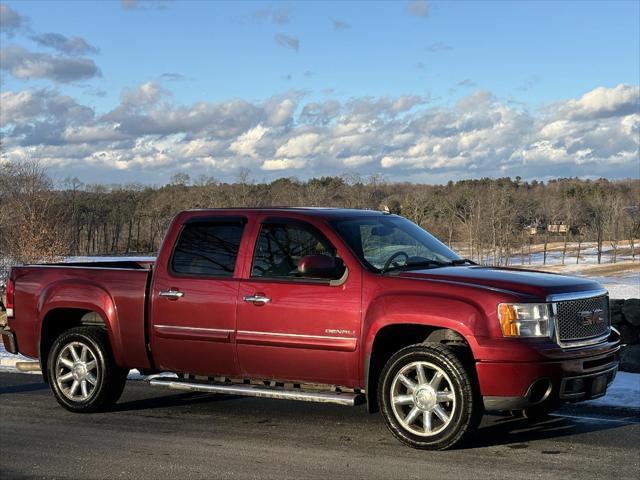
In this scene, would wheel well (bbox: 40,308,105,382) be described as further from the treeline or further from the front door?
the treeline

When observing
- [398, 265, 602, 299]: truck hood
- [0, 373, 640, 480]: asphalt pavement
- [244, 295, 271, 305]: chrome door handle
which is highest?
[398, 265, 602, 299]: truck hood

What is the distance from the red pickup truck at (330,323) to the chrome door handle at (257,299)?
A: 16 millimetres

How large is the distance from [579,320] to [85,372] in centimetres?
462

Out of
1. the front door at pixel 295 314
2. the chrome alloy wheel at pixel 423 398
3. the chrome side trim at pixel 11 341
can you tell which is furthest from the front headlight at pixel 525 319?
the chrome side trim at pixel 11 341

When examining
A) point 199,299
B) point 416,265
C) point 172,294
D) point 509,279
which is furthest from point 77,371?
point 509,279

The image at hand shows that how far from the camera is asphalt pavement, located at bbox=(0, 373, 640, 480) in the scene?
5676 mm

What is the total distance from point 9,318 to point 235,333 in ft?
9.56

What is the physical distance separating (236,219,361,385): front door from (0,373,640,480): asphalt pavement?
23.4 inches

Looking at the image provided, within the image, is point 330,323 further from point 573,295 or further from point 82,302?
point 82,302

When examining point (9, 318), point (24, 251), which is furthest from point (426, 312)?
point (24, 251)

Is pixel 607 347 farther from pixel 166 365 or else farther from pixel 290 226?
pixel 166 365

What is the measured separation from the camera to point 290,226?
23.3 feet

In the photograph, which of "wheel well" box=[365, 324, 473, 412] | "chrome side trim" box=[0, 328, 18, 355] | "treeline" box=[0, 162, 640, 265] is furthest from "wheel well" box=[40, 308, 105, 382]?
"treeline" box=[0, 162, 640, 265]

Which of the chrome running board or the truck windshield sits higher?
the truck windshield
